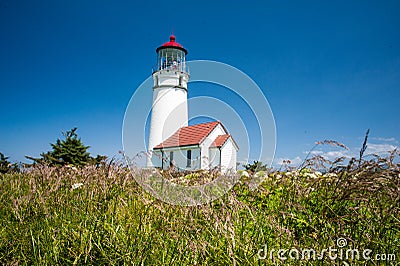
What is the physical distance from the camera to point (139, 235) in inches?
85.0

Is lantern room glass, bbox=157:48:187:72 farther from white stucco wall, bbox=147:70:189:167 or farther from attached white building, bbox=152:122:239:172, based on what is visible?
attached white building, bbox=152:122:239:172

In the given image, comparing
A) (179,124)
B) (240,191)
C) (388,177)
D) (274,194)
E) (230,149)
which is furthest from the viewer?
(179,124)

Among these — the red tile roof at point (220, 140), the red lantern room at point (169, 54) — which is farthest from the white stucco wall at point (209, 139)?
the red lantern room at point (169, 54)

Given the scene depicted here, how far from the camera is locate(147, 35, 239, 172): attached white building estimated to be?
22031 mm

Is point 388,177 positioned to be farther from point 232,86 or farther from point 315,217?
point 232,86

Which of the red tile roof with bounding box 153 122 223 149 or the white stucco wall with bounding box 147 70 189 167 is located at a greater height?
the white stucco wall with bounding box 147 70 189 167

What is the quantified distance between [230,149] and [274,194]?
60.8 ft

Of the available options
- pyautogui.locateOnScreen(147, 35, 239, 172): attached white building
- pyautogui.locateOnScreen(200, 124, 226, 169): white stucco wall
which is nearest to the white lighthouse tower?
pyautogui.locateOnScreen(147, 35, 239, 172): attached white building

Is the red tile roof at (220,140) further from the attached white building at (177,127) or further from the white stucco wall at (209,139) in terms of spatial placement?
the white stucco wall at (209,139)

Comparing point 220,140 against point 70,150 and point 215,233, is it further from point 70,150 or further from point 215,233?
point 215,233

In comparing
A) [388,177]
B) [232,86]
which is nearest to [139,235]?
[388,177]

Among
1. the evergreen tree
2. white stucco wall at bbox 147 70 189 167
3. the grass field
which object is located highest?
white stucco wall at bbox 147 70 189 167

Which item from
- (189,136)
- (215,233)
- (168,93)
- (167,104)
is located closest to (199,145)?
(189,136)

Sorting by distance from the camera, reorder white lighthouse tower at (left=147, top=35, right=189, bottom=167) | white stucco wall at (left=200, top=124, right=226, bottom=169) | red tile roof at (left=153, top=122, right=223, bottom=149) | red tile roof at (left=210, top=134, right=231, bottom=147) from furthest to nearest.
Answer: white lighthouse tower at (left=147, top=35, right=189, bottom=167)
red tile roof at (left=153, top=122, right=223, bottom=149)
white stucco wall at (left=200, top=124, right=226, bottom=169)
red tile roof at (left=210, top=134, right=231, bottom=147)
